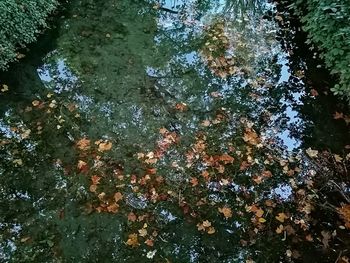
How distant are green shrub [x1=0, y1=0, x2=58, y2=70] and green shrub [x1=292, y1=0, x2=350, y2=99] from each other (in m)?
4.22

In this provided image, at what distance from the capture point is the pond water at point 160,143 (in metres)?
4.25

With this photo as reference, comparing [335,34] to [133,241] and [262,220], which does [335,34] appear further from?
[133,241]

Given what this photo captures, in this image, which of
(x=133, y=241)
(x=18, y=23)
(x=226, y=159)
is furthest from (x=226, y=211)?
(x=18, y=23)

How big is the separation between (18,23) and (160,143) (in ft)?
9.58

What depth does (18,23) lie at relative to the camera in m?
6.16

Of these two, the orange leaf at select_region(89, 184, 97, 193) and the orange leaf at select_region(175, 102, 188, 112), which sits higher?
the orange leaf at select_region(175, 102, 188, 112)

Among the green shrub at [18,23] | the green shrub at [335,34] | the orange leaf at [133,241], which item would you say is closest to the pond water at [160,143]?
the orange leaf at [133,241]

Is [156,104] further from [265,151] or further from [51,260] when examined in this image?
[51,260]

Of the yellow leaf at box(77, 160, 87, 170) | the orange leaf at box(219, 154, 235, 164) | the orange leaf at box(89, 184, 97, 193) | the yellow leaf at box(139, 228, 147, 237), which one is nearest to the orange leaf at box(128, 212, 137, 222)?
the yellow leaf at box(139, 228, 147, 237)

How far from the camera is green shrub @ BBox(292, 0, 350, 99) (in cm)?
543

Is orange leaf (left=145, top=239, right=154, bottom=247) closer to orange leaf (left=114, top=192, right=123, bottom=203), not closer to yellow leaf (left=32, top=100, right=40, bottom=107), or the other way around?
orange leaf (left=114, top=192, right=123, bottom=203)

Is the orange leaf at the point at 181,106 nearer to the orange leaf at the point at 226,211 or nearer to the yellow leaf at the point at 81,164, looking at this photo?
the yellow leaf at the point at 81,164

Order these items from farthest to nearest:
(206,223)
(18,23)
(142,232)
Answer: (18,23) → (206,223) → (142,232)

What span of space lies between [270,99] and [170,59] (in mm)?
1801
